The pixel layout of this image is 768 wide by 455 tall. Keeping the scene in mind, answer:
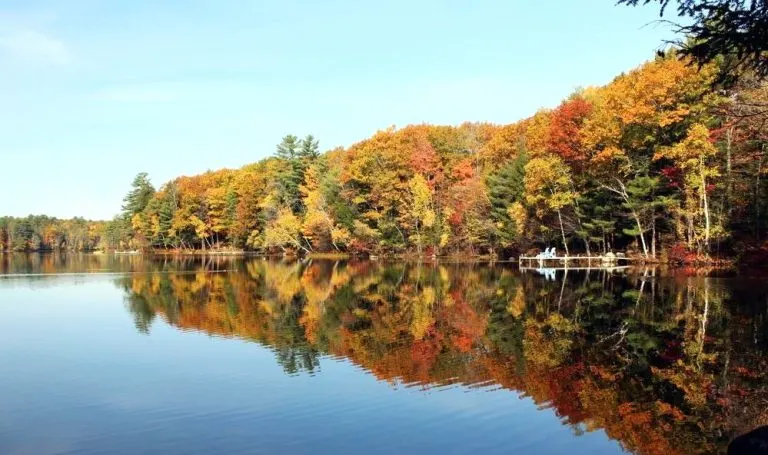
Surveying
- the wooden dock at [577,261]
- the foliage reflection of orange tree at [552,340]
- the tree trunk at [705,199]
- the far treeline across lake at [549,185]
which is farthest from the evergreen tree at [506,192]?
the foliage reflection of orange tree at [552,340]

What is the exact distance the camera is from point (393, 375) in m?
14.2

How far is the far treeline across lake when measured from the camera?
39.2 m

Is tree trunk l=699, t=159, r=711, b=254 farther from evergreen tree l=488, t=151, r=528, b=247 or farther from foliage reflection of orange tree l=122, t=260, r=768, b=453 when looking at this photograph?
evergreen tree l=488, t=151, r=528, b=247

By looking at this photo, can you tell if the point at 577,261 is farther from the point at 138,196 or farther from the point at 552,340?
the point at 138,196

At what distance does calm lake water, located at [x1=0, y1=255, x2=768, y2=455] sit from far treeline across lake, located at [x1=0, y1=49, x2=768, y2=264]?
6.16m

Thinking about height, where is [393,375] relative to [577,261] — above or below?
below

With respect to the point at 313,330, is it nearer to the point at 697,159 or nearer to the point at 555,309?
the point at 555,309

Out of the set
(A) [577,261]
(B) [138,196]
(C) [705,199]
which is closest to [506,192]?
(A) [577,261]

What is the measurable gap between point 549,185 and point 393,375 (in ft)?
131

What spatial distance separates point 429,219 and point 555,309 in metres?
40.1

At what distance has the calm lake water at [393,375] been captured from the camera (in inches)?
392

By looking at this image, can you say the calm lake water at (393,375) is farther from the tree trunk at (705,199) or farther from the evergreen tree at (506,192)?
the evergreen tree at (506,192)

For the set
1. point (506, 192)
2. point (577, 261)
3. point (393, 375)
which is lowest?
point (393, 375)

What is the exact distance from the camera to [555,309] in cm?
2444
